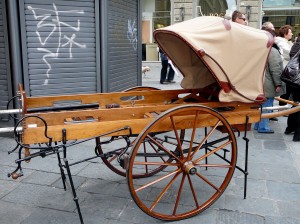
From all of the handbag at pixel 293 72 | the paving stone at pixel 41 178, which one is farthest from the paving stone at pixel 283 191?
the paving stone at pixel 41 178

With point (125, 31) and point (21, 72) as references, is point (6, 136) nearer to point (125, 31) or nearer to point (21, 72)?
point (21, 72)

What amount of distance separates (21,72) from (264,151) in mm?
Result: 3527

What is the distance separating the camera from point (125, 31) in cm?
668

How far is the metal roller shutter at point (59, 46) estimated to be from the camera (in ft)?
17.6

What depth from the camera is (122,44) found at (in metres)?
6.60

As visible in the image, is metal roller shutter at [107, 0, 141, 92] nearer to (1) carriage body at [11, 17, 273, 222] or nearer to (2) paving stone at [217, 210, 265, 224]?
(1) carriage body at [11, 17, 273, 222]

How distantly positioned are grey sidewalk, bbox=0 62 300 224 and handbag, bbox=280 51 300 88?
101 centimetres

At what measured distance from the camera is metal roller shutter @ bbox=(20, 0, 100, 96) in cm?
536

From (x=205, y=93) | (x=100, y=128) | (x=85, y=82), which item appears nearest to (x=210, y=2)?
(x=85, y=82)

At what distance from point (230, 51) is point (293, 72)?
2.30 meters

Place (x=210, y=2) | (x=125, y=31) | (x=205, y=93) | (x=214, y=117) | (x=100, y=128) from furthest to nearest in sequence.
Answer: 1. (x=210, y=2)
2. (x=125, y=31)
3. (x=205, y=93)
4. (x=214, y=117)
5. (x=100, y=128)

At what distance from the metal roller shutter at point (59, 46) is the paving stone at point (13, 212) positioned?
88.5 inches

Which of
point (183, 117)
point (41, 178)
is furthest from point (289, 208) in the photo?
point (41, 178)

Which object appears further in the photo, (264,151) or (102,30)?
(102,30)
